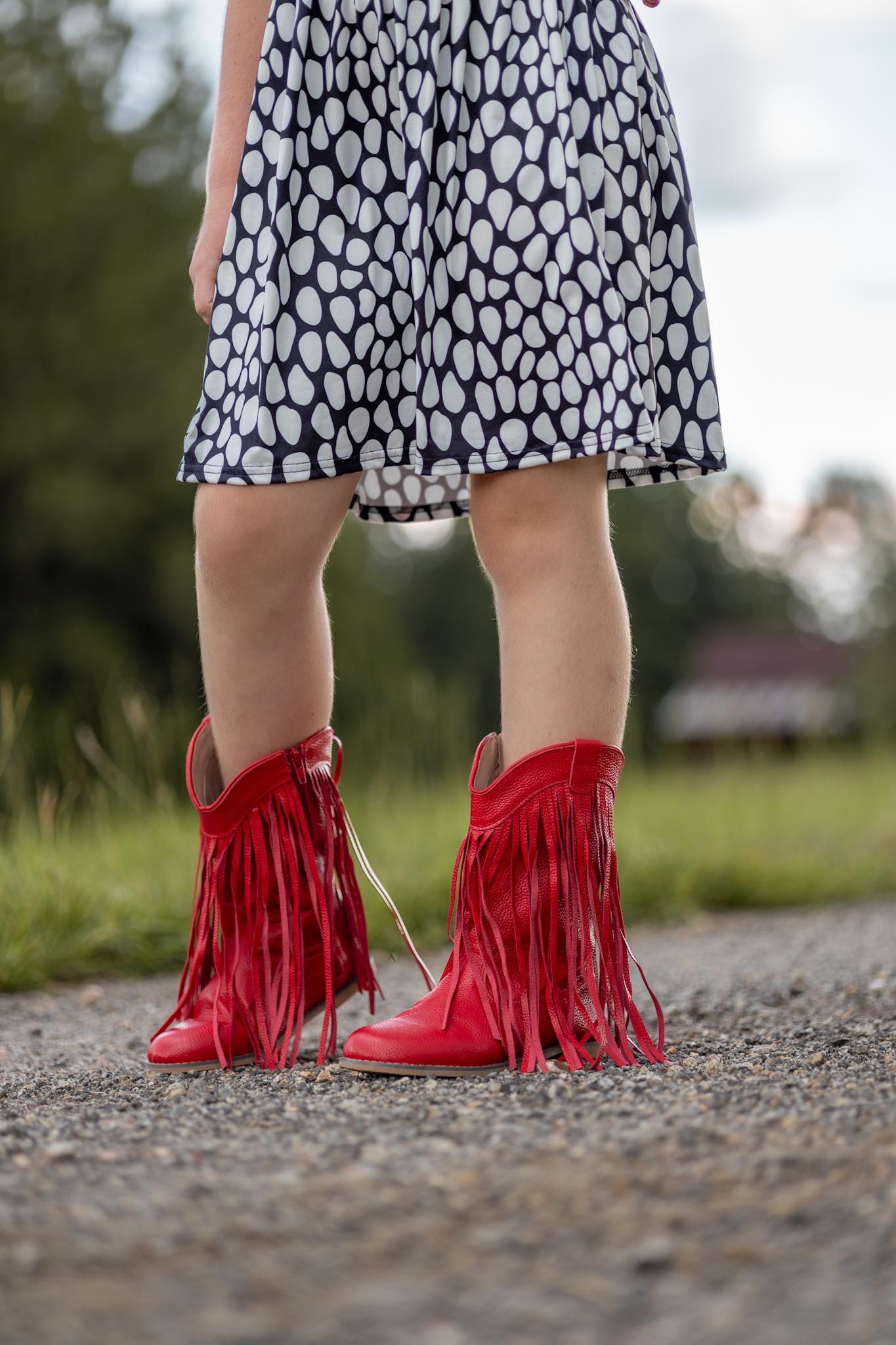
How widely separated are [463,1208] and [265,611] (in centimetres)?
72

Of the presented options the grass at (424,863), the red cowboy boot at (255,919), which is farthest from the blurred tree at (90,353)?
the red cowboy boot at (255,919)

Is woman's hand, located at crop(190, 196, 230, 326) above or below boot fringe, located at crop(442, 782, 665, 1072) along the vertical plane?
above

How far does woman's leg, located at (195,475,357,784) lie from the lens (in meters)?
1.27

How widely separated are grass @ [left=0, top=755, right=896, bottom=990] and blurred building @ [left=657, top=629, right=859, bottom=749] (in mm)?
21023

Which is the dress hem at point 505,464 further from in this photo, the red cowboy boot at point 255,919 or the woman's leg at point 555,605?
the red cowboy boot at point 255,919

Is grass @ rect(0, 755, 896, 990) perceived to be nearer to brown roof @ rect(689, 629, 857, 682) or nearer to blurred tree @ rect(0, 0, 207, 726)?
blurred tree @ rect(0, 0, 207, 726)

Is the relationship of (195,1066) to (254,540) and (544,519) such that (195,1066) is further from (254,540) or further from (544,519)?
(544,519)

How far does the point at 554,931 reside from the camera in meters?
1.26

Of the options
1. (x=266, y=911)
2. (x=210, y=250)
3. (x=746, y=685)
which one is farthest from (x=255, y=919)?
(x=746, y=685)

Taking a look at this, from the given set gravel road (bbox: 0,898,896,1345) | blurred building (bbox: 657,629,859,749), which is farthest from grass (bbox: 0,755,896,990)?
blurred building (bbox: 657,629,859,749)

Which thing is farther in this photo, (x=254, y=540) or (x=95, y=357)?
(x=95, y=357)

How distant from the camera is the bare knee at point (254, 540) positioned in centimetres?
126

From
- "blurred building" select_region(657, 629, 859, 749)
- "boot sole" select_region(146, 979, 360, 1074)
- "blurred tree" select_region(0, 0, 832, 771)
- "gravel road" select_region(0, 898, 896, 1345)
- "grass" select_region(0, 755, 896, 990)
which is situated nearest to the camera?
"gravel road" select_region(0, 898, 896, 1345)

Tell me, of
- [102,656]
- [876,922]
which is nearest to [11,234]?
[102,656]
